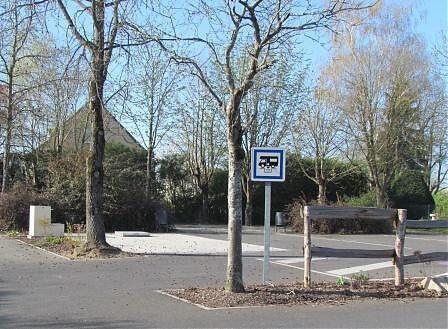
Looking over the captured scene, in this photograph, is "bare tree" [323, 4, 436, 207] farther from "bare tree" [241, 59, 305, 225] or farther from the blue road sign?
the blue road sign

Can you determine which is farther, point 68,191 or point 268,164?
point 68,191

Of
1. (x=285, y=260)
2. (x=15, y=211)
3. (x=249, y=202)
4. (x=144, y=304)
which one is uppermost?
(x=249, y=202)

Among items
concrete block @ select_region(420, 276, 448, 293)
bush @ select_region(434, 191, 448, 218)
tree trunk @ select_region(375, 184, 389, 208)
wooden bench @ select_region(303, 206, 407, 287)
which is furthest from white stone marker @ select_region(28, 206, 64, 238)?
bush @ select_region(434, 191, 448, 218)

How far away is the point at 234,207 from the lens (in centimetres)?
992

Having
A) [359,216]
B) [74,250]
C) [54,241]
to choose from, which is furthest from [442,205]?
[359,216]

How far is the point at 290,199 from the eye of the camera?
40594mm

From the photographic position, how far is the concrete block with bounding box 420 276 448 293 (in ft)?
35.3

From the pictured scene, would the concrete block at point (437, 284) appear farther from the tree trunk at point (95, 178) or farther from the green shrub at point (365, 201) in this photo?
the green shrub at point (365, 201)

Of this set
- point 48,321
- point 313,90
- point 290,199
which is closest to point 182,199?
point 290,199

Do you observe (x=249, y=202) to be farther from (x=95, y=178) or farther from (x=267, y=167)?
(x=267, y=167)

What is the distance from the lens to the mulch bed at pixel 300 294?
9516 millimetres

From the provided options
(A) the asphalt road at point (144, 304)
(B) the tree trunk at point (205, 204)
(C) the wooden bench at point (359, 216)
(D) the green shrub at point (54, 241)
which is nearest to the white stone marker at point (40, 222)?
(D) the green shrub at point (54, 241)

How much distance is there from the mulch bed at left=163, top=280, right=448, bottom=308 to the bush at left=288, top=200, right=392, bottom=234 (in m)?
17.7

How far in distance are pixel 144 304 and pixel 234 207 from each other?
83.9 inches
